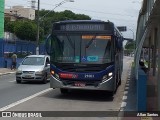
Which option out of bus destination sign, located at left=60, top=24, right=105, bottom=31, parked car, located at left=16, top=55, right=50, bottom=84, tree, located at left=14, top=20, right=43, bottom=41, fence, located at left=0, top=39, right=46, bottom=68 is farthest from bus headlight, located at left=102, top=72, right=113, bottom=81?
tree, located at left=14, top=20, right=43, bottom=41

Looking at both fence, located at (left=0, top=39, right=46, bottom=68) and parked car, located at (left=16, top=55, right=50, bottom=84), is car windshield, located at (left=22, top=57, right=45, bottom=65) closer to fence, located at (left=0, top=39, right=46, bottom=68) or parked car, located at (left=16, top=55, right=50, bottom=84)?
parked car, located at (left=16, top=55, right=50, bottom=84)

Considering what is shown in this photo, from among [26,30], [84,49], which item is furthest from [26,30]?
[84,49]

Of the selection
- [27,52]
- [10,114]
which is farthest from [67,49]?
[27,52]

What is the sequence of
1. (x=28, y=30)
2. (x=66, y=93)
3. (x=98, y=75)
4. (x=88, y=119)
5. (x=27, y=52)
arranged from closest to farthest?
(x=88, y=119) → (x=98, y=75) → (x=66, y=93) → (x=27, y=52) → (x=28, y=30)

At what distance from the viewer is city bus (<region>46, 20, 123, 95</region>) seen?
15.7 m

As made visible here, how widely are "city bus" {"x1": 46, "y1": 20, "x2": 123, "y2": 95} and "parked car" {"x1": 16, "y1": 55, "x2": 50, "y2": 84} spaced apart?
627cm

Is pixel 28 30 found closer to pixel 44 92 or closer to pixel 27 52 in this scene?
pixel 27 52

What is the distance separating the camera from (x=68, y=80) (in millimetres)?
15867

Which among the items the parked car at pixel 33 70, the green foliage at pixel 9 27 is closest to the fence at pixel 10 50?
the parked car at pixel 33 70

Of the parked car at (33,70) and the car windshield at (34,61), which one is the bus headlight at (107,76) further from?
the car windshield at (34,61)

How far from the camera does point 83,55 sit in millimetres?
15898

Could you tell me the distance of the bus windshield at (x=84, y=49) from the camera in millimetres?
15812

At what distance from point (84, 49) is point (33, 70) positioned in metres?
7.07

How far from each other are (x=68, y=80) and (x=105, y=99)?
177 centimetres
